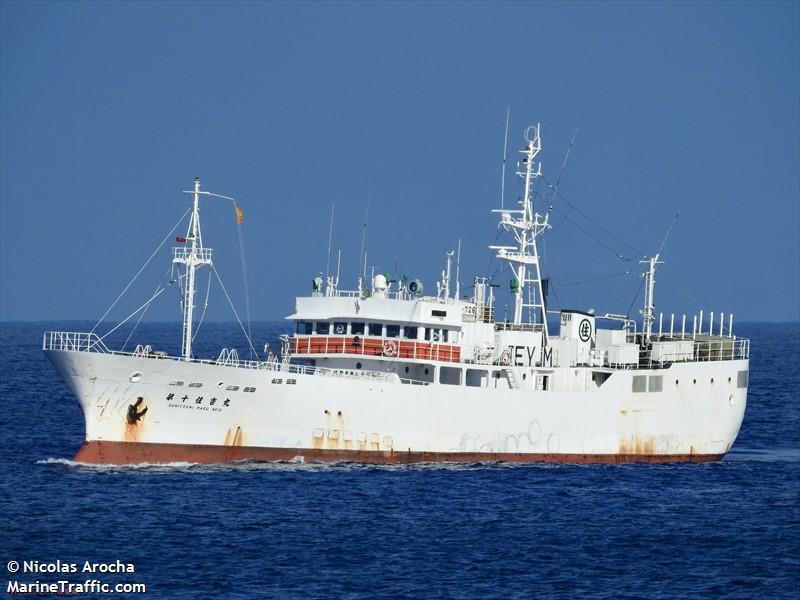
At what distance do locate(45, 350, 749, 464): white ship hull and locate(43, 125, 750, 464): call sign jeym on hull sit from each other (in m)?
0.04

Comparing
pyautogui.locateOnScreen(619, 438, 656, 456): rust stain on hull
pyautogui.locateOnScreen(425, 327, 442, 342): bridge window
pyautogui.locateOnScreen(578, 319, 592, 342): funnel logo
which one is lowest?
pyautogui.locateOnScreen(619, 438, 656, 456): rust stain on hull

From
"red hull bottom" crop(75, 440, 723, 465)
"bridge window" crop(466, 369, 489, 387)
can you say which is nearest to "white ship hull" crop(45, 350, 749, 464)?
"red hull bottom" crop(75, 440, 723, 465)

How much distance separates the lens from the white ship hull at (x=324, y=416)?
42438mm

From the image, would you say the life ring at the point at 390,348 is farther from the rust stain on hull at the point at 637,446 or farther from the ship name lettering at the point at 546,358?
the rust stain on hull at the point at 637,446

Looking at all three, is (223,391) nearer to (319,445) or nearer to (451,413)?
(319,445)

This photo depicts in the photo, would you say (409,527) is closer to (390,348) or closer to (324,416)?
(324,416)

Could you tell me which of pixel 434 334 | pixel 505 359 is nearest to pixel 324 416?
pixel 434 334

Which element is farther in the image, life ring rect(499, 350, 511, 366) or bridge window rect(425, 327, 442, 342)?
life ring rect(499, 350, 511, 366)

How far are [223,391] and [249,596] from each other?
44.7 ft

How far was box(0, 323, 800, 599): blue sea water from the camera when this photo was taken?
31.5m

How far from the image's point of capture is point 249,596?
29.7 metres

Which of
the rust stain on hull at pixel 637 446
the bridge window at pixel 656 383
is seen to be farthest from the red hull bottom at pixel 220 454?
the bridge window at pixel 656 383

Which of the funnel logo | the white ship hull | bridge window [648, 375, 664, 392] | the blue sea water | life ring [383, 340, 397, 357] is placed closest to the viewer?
the blue sea water

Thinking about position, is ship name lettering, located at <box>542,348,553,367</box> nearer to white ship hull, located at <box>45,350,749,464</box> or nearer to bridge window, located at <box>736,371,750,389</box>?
white ship hull, located at <box>45,350,749,464</box>
